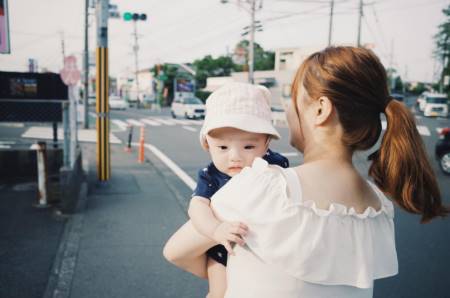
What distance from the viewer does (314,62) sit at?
3.89 feet

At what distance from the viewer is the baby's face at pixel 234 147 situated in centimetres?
149

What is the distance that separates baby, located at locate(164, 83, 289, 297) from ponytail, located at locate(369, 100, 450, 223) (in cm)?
42

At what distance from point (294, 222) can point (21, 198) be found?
6.44 meters

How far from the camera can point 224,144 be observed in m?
1.52

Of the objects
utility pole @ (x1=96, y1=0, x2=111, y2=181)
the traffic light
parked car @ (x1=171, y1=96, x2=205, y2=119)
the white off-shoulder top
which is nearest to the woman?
the white off-shoulder top

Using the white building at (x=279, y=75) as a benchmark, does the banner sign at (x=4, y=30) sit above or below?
below

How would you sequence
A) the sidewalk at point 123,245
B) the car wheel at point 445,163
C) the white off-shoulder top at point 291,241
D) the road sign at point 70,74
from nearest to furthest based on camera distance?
the white off-shoulder top at point 291,241
the sidewalk at point 123,245
the road sign at point 70,74
the car wheel at point 445,163

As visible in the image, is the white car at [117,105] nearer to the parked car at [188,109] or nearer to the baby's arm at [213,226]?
the parked car at [188,109]

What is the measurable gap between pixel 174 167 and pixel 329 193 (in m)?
8.76

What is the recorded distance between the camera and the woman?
1081 mm

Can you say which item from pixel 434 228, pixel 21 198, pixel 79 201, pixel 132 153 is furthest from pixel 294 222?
pixel 132 153

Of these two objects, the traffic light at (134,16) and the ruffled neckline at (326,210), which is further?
the traffic light at (134,16)

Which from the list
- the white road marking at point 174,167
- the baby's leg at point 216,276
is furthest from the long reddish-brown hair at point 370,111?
the white road marking at point 174,167

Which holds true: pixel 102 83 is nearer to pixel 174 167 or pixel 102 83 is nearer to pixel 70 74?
pixel 70 74
